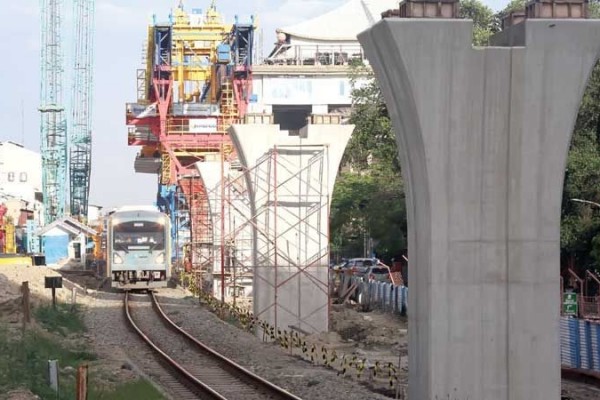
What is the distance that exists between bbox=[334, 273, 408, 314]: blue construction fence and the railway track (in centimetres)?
919

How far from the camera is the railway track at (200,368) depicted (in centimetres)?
2041

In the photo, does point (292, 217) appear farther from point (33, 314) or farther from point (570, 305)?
point (570, 305)

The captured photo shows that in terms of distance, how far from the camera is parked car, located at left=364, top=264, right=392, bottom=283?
51.5 meters

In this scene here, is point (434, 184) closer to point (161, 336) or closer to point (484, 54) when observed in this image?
point (484, 54)

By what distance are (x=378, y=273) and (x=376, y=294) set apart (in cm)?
987

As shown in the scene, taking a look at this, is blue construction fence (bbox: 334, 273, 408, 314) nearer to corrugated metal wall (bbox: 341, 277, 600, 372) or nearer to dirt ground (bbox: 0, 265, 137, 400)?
dirt ground (bbox: 0, 265, 137, 400)

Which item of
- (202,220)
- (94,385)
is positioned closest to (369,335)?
(94,385)

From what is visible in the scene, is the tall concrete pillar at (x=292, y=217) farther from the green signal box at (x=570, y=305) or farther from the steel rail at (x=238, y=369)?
the green signal box at (x=570, y=305)

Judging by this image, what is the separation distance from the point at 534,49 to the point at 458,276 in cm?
334

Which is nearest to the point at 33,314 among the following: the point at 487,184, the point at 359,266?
the point at 487,184

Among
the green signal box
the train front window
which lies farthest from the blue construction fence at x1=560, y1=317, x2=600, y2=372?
the train front window

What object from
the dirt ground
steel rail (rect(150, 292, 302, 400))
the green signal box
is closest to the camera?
steel rail (rect(150, 292, 302, 400))

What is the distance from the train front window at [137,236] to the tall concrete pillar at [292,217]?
51.0 feet

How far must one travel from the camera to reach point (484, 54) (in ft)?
53.8
